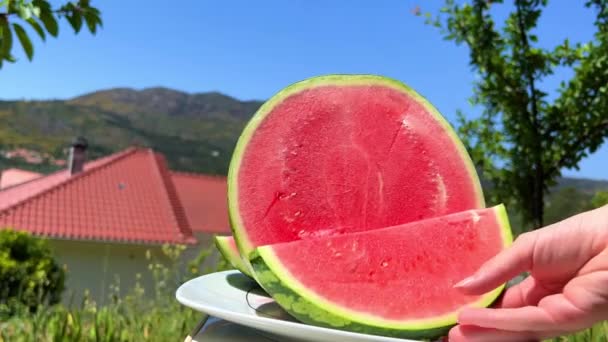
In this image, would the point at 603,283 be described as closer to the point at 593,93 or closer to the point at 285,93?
the point at 285,93

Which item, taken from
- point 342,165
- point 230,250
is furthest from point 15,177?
point 342,165

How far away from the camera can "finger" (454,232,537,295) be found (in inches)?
29.3

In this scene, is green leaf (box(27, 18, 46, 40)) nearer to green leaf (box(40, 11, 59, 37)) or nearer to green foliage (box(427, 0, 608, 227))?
green leaf (box(40, 11, 59, 37))

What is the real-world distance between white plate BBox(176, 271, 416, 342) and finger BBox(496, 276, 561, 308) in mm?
284

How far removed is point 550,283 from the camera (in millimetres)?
805

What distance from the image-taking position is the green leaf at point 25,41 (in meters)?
2.17

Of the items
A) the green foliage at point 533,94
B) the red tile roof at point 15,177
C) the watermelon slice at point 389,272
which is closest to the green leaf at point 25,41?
the watermelon slice at point 389,272

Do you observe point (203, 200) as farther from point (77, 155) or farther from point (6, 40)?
point (6, 40)

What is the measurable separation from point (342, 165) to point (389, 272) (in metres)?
0.21

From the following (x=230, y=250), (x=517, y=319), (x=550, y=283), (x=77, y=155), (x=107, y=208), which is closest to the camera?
(x=517, y=319)

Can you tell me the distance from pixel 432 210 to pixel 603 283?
1.29ft

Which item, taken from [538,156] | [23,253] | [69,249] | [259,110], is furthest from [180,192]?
[259,110]

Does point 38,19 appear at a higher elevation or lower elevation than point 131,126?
higher

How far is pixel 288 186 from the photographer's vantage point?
1.00 m
